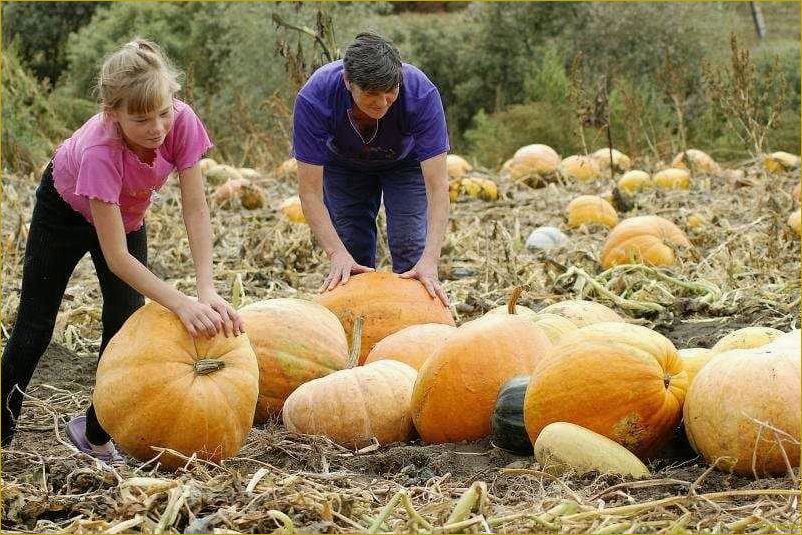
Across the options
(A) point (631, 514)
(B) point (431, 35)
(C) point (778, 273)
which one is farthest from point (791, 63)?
(A) point (631, 514)

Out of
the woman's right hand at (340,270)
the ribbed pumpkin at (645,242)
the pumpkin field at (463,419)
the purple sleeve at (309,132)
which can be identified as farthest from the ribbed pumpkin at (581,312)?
the ribbed pumpkin at (645,242)

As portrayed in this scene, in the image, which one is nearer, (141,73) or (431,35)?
(141,73)

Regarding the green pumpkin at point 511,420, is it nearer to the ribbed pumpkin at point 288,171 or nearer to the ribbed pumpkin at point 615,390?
the ribbed pumpkin at point 615,390

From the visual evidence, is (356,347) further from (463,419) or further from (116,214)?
(116,214)

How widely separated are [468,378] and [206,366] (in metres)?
0.90

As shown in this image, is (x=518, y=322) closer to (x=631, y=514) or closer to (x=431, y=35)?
(x=631, y=514)

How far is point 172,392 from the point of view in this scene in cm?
332

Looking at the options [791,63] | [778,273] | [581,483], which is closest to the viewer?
[581,483]

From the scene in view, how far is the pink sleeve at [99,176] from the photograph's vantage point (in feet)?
10.8

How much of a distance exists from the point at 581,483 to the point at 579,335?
0.59 meters

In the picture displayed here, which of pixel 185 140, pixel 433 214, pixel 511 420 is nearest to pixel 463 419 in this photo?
pixel 511 420

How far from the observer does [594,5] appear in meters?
18.1

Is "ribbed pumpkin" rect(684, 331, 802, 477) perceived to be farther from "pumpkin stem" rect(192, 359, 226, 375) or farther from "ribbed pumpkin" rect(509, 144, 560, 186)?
"ribbed pumpkin" rect(509, 144, 560, 186)

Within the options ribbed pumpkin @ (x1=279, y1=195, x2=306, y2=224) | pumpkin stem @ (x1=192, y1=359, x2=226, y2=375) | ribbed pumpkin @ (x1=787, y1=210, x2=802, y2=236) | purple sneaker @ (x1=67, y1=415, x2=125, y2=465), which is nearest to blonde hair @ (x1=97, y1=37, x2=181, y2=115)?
pumpkin stem @ (x1=192, y1=359, x2=226, y2=375)
